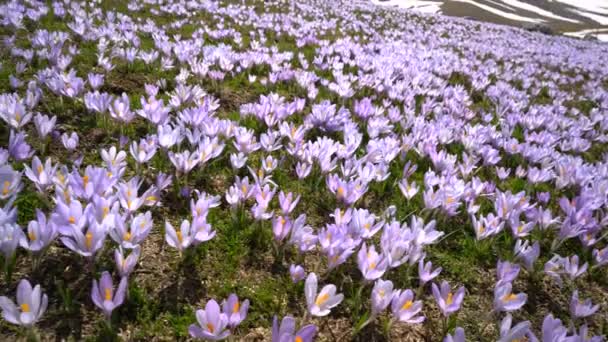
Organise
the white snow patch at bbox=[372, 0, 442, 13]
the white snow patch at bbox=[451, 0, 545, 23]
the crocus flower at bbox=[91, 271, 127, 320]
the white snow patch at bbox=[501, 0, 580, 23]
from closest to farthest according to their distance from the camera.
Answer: the crocus flower at bbox=[91, 271, 127, 320]
the white snow patch at bbox=[372, 0, 442, 13]
the white snow patch at bbox=[451, 0, 545, 23]
the white snow patch at bbox=[501, 0, 580, 23]

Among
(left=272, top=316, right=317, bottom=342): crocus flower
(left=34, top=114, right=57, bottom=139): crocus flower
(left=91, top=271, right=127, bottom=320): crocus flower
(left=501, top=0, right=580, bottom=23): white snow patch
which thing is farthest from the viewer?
(left=501, top=0, right=580, bottom=23): white snow patch

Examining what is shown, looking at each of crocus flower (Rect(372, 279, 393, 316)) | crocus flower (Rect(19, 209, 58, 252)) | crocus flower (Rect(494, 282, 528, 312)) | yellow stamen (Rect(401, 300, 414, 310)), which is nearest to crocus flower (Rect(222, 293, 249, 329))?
crocus flower (Rect(372, 279, 393, 316))

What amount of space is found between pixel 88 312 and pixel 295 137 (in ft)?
7.04

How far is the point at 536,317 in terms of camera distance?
2.44 metres

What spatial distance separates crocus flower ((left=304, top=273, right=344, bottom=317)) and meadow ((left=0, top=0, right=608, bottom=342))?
10mm

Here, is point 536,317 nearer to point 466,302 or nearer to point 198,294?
point 466,302

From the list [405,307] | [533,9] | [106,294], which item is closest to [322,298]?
[405,307]

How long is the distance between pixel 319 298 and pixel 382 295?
0.33 m

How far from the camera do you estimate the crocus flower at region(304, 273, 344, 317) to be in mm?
1788

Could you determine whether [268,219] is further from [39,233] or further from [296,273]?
[39,233]

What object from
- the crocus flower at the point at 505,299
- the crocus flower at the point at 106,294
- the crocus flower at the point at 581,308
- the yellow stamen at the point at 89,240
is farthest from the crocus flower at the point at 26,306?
the crocus flower at the point at 581,308

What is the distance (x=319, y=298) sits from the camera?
1.84 m

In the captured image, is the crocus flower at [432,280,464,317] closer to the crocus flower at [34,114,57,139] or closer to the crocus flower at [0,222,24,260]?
the crocus flower at [0,222,24,260]

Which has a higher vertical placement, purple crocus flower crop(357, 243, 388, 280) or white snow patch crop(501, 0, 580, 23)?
white snow patch crop(501, 0, 580, 23)
